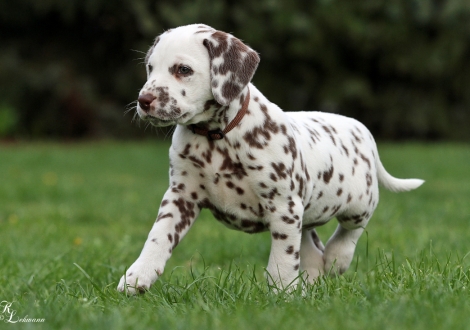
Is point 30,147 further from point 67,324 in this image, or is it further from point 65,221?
point 67,324

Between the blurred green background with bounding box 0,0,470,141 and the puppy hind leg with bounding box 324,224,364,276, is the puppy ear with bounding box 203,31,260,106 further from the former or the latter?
the blurred green background with bounding box 0,0,470,141

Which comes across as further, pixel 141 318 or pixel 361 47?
pixel 361 47

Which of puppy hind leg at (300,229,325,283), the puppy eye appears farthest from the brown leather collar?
puppy hind leg at (300,229,325,283)

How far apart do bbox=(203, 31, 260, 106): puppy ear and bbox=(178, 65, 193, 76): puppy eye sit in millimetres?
129

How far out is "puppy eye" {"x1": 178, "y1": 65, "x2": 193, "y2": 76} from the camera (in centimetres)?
411

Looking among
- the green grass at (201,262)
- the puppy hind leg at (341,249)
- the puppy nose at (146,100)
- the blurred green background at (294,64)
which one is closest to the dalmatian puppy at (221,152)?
the puppy nose at (146,100)

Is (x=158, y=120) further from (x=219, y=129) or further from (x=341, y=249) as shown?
(x=341, y=249)

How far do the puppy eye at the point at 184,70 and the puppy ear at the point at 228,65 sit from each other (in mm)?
129

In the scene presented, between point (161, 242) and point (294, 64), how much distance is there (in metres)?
20.3

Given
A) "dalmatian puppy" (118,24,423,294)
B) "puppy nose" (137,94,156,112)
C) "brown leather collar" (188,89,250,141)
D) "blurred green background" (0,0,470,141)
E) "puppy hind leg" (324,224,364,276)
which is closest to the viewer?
"puppy nose" (137,94,156,112)

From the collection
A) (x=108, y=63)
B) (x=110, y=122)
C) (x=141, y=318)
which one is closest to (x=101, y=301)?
(x=141, y=318)

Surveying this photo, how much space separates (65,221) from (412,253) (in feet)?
14.7

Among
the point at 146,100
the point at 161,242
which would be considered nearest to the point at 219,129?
the point at 146,100

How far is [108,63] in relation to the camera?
25.7m
